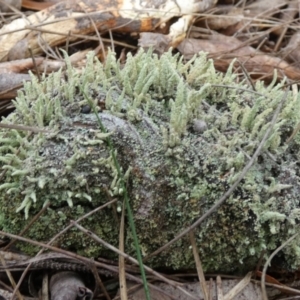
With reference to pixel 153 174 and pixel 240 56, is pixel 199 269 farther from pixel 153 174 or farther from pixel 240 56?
pixel 240 56

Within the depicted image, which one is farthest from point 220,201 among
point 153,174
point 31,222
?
point 31,222

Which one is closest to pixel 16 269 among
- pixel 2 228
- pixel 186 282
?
pixel 2 228

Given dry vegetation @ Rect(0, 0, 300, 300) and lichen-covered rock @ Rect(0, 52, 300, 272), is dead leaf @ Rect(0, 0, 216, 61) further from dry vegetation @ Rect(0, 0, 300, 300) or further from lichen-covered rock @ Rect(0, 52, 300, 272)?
lichen-covered rock @ Rect(0, 52, 300, 272)

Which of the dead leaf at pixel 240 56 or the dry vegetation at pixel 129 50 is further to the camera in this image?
the dead leaf at pixel 240 56

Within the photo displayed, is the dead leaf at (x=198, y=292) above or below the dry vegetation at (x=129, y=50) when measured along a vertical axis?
below

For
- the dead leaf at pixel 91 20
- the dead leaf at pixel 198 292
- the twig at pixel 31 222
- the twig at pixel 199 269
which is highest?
the dead leaf at pixel 91 20

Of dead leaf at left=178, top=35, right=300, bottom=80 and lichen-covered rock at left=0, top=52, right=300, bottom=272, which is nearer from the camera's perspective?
lichen-covered rock at left=0, top=52, right=300, bottom=272

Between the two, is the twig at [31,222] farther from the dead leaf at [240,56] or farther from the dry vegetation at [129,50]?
the dead leaf at [240,56]

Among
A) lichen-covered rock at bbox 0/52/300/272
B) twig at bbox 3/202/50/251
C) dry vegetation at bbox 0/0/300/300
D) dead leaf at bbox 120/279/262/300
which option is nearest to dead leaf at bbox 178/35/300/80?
dry vegetation at bbox 0/0/300/300

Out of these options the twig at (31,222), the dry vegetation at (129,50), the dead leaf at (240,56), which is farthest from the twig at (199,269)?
the dead leaf at (240,56)
